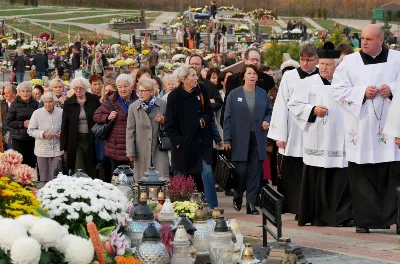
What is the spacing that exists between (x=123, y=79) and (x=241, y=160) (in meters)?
1.82

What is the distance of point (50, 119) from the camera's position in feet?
58.1

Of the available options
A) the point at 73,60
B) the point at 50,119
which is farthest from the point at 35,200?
the point at 73,60

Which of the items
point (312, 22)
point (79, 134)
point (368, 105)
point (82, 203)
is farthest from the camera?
point (312, 22)

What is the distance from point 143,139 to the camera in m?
15.8

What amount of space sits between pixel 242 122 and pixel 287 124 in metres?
0.67

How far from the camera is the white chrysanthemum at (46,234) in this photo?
8.26 m

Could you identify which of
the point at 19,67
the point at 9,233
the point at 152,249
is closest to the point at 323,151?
the point at 152,249

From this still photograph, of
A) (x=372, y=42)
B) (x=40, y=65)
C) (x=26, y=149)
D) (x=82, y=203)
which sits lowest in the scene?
(x=40, y=65)

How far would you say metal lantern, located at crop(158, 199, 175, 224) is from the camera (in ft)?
35.0

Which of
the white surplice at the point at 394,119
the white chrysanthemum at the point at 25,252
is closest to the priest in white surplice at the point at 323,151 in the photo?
the white surplice at the point at 394,119

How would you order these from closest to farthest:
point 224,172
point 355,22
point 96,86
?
1. point 224,172
2. point 96,86
3. point 355,22

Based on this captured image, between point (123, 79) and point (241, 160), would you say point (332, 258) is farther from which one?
point (123, 79)

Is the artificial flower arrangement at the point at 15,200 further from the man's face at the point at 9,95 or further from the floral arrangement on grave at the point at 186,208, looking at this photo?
the man's face at the point at 9,95

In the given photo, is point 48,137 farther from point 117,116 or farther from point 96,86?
point 96,86
